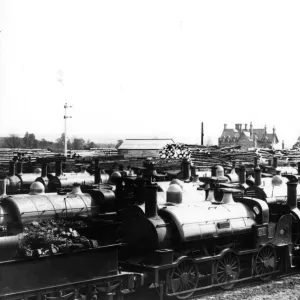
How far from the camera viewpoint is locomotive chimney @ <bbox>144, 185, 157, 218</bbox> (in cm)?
1277

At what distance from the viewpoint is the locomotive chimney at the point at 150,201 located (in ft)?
41.9

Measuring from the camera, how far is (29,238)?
10.8 m

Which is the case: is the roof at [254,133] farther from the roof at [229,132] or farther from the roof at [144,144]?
the roof at [144,144]

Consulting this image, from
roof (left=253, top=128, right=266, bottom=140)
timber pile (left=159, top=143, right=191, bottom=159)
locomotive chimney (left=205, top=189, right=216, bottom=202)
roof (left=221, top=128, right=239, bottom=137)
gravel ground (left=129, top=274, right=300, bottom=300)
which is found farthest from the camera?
roof (left=221, top=128, right=239, bottom=137)

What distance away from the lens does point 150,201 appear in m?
12.9

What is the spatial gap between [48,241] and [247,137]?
103 metres

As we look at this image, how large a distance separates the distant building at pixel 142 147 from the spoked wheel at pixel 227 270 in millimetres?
44120

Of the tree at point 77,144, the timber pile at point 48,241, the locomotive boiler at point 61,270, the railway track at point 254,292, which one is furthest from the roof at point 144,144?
the timber pile at point 48,241

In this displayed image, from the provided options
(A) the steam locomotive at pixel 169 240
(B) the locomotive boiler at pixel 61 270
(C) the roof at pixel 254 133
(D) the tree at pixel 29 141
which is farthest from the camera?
(C) the roof at pixel 254 133

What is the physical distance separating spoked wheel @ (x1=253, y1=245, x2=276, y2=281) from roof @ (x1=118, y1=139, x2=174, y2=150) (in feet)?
158

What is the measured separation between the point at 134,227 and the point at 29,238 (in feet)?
10.4

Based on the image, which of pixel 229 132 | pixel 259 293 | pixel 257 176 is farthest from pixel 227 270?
pixel 229 132

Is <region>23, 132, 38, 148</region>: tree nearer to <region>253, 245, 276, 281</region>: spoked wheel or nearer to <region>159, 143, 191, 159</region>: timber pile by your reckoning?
<region>159, 143, 191, 159</region>: timber pile

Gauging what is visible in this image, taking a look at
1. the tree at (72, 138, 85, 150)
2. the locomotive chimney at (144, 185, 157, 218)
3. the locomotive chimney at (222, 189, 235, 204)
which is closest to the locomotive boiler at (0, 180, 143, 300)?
the locomotive chimney at (144, 185, 157, 218)
